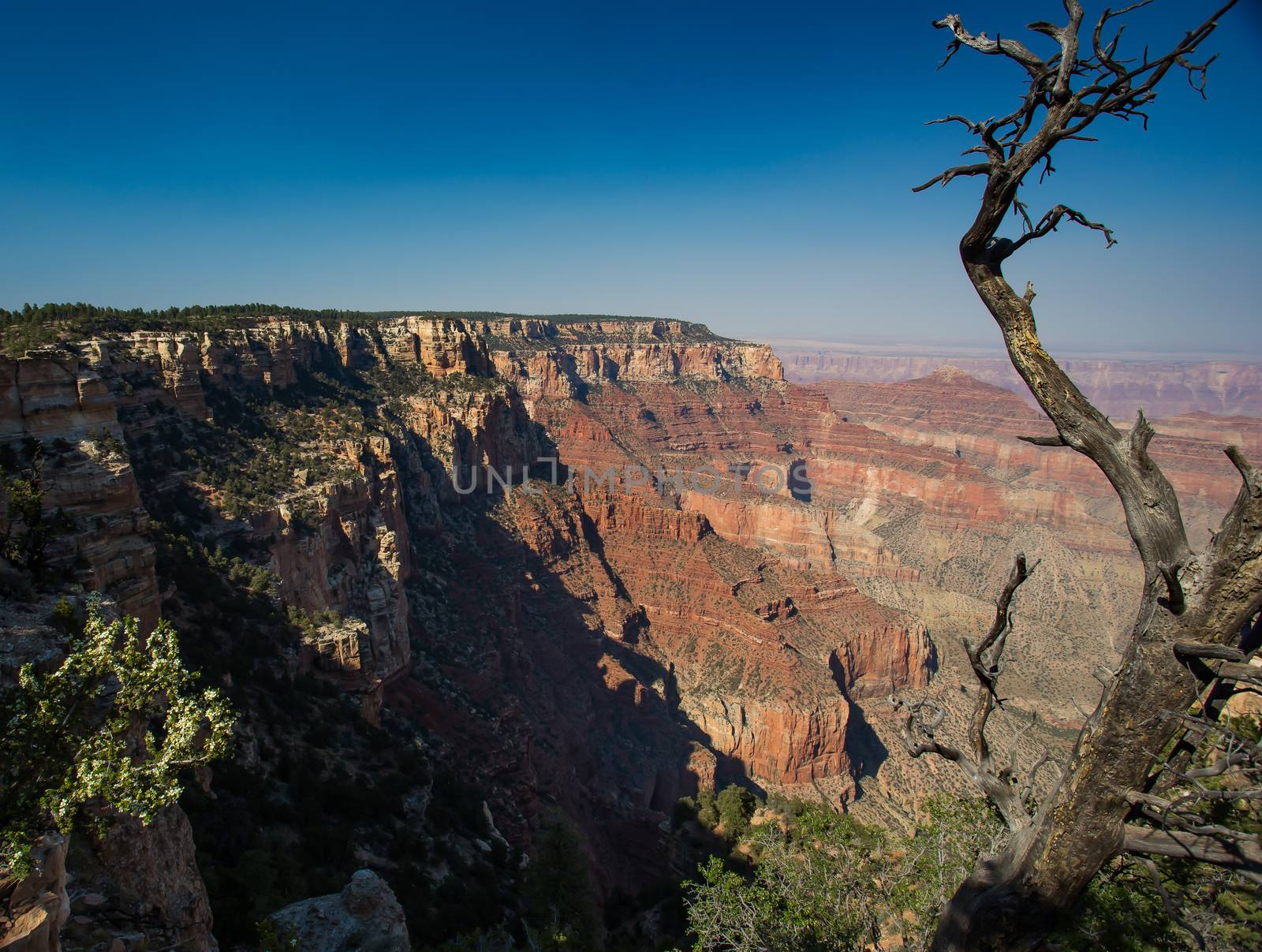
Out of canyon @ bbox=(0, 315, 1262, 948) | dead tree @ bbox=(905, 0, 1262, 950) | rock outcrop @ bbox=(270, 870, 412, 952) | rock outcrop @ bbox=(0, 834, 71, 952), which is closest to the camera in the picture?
dead tree @ bbox=(905, 0, 1262, 950)

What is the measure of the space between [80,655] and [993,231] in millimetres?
9094

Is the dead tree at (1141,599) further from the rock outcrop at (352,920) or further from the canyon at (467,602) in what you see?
the rock outcrop at (352,920)

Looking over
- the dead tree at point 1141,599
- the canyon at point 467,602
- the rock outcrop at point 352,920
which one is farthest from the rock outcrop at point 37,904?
the dead tree at point 1141,599

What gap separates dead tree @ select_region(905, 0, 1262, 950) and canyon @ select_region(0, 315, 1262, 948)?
1788 mm

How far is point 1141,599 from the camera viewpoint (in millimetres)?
4000

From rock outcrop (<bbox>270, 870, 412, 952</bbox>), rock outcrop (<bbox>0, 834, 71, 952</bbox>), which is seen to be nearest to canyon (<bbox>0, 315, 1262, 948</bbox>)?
rock outcrop (<bbox>270, 870, 412, 952</bbox>)

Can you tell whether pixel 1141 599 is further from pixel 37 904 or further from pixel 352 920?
pixel 352 920

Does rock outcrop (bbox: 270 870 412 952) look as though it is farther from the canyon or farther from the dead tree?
the dead tree

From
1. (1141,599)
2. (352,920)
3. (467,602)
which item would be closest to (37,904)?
(352,920)

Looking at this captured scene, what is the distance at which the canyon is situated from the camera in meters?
14.4

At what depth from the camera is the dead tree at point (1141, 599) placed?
12.1 ft

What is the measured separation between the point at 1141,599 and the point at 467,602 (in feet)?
128

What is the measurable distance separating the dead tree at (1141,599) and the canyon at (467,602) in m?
1.79

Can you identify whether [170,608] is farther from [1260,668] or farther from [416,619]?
[1260,668]
